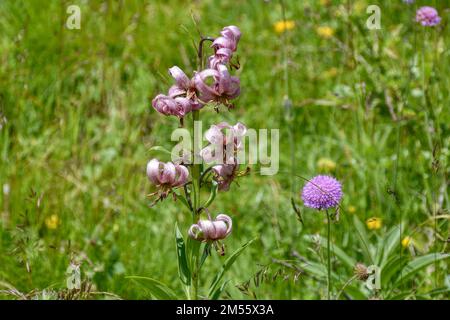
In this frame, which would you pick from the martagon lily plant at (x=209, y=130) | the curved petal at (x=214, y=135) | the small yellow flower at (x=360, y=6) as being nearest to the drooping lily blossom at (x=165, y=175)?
the martagon lily plant at (x=209, y=130)

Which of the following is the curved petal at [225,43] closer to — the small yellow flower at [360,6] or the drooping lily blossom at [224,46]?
the drooping lily blossom at [224,46]

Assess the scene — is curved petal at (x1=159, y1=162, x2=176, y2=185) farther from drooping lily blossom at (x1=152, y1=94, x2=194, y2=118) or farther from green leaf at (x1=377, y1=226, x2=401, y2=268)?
green leaf at (x1=377, y1=226, x2=401, y2=268)

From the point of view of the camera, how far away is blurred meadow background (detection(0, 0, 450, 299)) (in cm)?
252

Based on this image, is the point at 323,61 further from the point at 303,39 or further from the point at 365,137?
the point at 365,137

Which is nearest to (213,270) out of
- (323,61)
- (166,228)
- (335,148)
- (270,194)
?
(166,228)

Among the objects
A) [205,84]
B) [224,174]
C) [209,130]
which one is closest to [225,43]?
[205,84]

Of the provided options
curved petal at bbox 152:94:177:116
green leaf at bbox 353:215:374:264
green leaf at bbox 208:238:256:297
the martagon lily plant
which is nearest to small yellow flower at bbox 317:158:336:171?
green leaf at bbox 353:215:374:264

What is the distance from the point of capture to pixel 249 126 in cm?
357

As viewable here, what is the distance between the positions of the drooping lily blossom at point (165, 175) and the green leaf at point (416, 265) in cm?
87

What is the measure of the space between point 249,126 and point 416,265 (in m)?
1.43

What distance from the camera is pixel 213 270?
9.04ft

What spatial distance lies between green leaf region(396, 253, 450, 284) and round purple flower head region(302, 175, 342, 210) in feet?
1.21

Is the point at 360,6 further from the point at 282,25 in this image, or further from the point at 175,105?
the point at 175,105

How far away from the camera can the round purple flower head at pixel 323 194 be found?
211 centimetres
